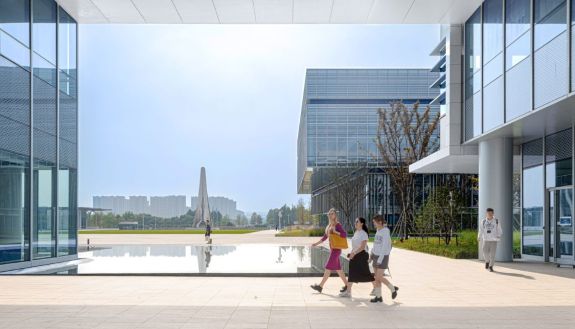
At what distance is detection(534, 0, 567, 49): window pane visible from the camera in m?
16.8

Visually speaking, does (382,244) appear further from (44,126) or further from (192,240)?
(192,240)

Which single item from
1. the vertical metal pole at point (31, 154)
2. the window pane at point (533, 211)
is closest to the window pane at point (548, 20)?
the window pane at point (533, 211)

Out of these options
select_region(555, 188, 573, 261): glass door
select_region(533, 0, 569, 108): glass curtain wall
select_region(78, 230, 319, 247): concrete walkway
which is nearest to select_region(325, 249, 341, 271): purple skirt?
select_region(533, 0, 569, 108): glass curtain wall

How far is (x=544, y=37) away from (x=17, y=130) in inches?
615

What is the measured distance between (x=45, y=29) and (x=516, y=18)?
15.5m

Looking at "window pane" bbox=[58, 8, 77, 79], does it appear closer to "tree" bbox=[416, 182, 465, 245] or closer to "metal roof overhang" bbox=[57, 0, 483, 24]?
"metal roof overhang" bbox=[57, 0, 483, 24]

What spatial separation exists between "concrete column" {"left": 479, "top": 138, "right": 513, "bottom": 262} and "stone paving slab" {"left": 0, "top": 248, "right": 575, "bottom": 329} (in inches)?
203

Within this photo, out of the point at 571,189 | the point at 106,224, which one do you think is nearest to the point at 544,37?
the point at 571,189

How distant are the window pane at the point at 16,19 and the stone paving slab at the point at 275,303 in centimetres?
758

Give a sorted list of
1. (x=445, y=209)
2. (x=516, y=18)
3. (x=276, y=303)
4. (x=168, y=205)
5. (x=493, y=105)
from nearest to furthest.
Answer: (x=276, y=303), (x=516, y=18), (x=493, y=105), (x=445, y=209), (x=168, y=205)

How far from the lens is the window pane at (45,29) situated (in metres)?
21.3

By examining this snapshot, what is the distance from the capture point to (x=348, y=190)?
197 feet

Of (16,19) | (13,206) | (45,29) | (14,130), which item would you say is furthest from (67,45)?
(13,206)

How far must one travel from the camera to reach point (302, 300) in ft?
40.5
